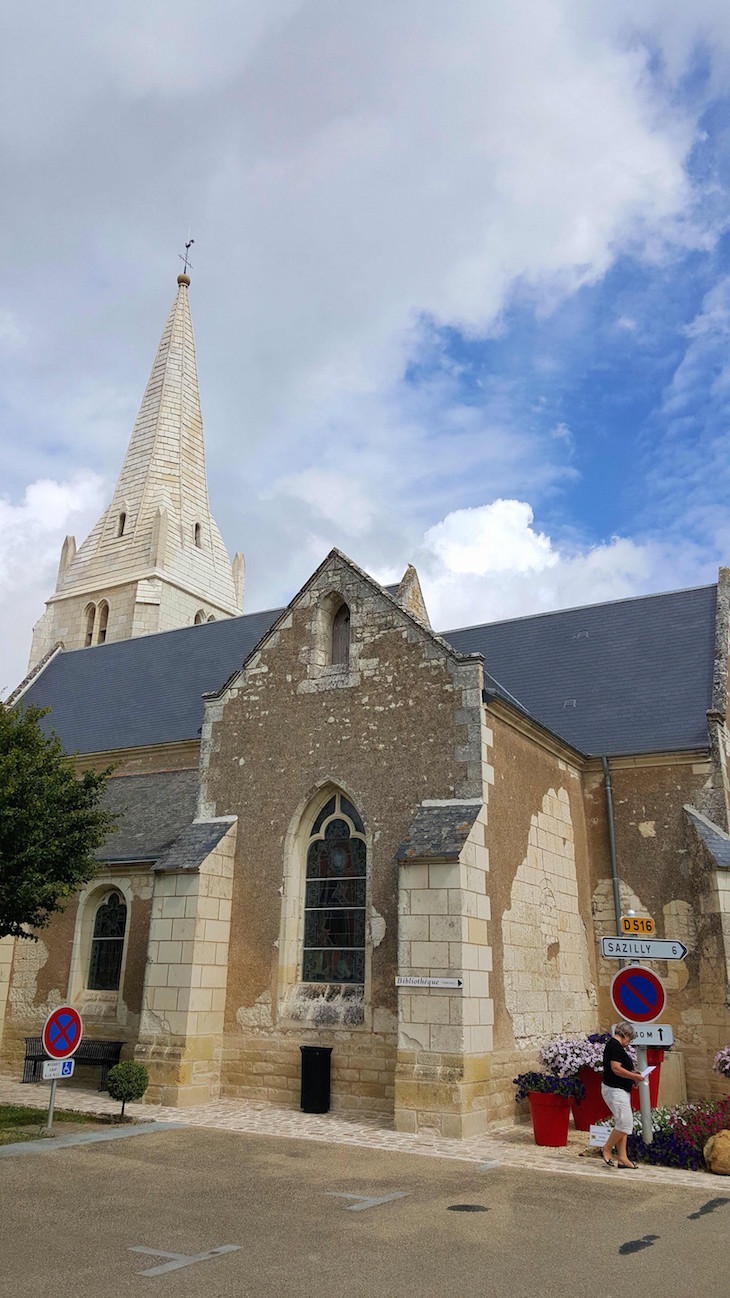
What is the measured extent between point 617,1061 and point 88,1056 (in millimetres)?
9080

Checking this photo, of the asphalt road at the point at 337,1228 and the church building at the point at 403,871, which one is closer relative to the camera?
the asphalt road at the point at 337,1228

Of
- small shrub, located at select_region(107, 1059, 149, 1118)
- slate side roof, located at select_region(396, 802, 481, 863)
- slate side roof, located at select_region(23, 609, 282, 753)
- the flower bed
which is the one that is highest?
slate side roof, located at select_region(23, 609, 282, 753)

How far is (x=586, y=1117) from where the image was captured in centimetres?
1107

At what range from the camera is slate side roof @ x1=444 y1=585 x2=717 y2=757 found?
1605 centimetres

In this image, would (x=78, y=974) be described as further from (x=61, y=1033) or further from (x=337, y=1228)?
(x=337, y=1228)

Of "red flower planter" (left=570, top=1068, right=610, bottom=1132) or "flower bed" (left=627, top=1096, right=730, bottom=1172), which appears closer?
"flower bed" (left=627, top=1096, right=730, bottom=1172)

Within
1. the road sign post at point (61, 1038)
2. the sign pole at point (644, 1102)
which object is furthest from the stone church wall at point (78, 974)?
the sign pole at point (644, 1102)

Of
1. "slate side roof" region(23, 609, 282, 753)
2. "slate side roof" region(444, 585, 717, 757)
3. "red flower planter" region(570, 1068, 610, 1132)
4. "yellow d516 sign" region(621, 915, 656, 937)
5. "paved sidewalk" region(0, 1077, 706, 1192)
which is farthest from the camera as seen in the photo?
"slate side roof" region(23, 609, 282, 753)

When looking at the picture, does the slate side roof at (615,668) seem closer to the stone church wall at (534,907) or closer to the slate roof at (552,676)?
the slate roof at (552,676)

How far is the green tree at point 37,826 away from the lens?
12141 mm

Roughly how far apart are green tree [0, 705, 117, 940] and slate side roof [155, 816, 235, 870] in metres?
1.08

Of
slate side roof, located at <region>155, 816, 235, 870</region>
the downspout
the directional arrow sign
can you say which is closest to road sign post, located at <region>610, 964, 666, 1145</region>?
the directional arrow sign

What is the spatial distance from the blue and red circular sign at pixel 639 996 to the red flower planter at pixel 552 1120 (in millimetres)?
1738

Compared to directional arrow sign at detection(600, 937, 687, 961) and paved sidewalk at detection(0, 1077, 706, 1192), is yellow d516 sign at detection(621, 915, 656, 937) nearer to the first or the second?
directional arrow sign at detection(600, 937, 687, 961)
